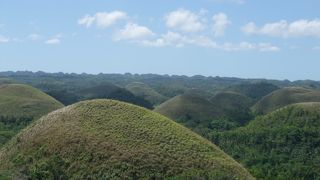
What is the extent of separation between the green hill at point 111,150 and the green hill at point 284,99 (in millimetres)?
116776

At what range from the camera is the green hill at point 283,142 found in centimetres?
8352

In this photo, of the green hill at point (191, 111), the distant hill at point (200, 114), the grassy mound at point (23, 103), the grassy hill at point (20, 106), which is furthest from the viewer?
the green hill at point (191, 111)

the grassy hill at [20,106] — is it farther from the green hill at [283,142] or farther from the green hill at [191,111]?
the green hill at [283,142]

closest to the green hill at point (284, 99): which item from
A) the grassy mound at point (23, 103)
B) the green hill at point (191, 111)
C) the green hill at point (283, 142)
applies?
the green hill at point (191, 111)

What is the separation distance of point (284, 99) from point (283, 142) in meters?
80.6

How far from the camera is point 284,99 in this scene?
183875mm

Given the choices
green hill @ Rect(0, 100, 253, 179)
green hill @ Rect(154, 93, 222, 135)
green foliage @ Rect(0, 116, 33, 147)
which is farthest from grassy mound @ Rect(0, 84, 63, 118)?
green hill @ Rect(0, 100, 253, 179)

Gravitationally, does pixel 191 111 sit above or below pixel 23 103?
below

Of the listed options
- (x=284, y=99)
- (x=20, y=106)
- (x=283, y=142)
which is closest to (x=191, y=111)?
(x=284, y=99)

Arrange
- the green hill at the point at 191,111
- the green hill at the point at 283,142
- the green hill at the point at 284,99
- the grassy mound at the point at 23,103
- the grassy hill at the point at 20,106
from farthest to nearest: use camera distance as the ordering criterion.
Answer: the green hill at the point at 284,99
the green hill at the point at 191,111
the grassy mound at the point at 23,103
the grassy hill at the point at 20,106
the green hill at the point at 283,142

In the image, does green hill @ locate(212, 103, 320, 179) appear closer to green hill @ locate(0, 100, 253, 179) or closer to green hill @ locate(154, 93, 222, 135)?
green hill @ locate(154, 93, 222, 135)

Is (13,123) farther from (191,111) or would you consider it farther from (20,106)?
(191,111)

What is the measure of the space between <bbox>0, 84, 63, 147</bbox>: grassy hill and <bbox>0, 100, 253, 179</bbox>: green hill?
41106mm

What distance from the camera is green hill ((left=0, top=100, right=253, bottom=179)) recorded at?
171 ft
